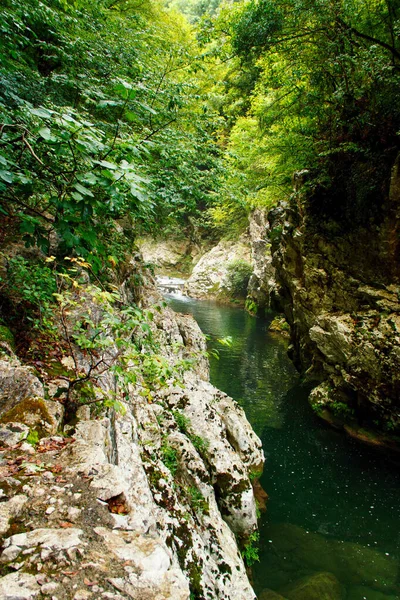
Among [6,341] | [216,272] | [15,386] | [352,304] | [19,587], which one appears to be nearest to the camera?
[19,587]

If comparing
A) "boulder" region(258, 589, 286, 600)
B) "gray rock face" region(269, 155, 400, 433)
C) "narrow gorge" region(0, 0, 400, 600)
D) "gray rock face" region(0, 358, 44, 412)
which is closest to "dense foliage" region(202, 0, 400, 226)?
"narrow gorge" region(0, 0, 400, 600)

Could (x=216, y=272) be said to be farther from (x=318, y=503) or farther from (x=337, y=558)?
(x=337, y=558)

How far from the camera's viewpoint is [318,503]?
718 cm

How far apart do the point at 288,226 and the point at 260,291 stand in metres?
16.6

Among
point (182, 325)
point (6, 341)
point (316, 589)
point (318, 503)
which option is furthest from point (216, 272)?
point (6, 341)

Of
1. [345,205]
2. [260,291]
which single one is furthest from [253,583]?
[260,291]

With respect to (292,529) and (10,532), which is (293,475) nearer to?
(292,529)

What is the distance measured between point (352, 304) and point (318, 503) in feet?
18.2

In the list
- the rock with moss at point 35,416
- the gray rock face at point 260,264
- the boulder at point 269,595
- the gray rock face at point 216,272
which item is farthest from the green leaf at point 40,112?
the gray rock face at point 216,272

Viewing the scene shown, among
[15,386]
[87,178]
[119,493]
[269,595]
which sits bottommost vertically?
[269,595]

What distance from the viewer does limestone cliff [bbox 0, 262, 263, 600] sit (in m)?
1.41

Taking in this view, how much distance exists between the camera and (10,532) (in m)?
1.58

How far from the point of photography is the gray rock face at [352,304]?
A: 26.1ft

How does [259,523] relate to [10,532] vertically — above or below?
below
